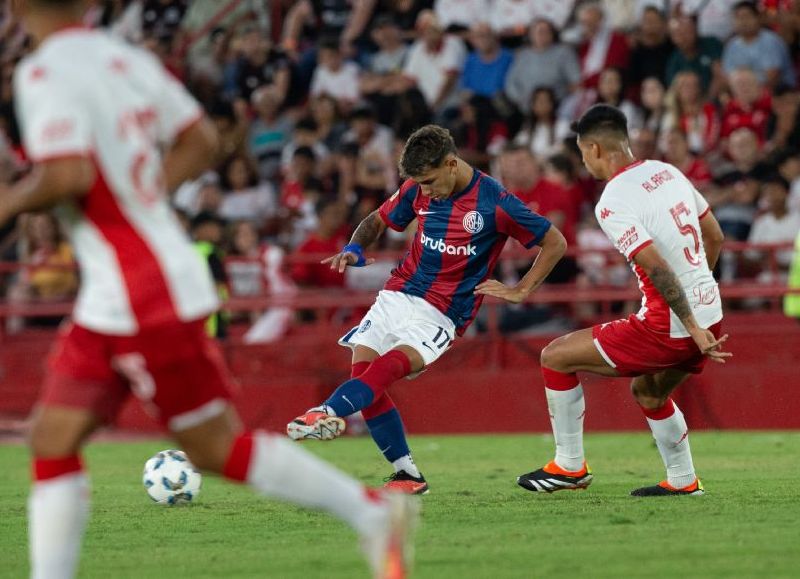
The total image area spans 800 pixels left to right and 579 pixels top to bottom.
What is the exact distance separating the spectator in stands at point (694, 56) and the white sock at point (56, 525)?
38.9 feet

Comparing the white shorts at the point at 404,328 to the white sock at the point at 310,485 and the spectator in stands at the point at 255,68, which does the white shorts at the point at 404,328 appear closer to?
the white sock at the point at 310,485

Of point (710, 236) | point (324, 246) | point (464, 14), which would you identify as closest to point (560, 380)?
point (710, 236)

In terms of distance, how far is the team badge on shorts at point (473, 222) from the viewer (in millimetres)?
8359

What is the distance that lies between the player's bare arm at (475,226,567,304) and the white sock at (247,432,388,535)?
10.7ft

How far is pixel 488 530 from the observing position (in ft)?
22.2

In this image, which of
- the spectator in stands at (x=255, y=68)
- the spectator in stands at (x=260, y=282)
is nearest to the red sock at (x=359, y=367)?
the spectator in stands at (x=260, y=282)

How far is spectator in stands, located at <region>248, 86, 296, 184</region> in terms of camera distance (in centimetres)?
1758

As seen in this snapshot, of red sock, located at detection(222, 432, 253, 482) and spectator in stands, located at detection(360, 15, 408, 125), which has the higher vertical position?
red sock, located at detection(222, 432, 253, 482)

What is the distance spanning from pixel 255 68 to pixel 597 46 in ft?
15.8

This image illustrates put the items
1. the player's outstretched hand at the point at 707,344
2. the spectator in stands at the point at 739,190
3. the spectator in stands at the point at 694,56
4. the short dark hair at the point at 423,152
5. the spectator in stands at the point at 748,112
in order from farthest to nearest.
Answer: the spectator in stands at the point at 694,56
the spectator in stands at the point at 748,112
the spectator in stands at the point at 739,190
the short dark hair at the point at 423,152
the player's outstretched hand at the point at 707,344

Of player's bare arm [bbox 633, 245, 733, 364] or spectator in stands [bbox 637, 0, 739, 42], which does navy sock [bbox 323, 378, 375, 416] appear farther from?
spectator in stands [bbox 637, 0, 739, 42]

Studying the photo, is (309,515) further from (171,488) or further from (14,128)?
(14,128)

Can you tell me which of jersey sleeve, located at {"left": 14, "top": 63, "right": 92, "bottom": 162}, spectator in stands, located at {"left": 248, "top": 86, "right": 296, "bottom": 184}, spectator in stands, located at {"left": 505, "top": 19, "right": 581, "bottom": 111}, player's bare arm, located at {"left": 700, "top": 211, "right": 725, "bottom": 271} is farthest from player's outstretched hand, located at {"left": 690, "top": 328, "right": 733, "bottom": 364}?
spectator in stands, located at {"left": 248, "top": 86, "right": 296, "bottom": 184}

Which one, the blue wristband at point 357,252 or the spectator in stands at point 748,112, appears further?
the spectator in stands at point 748,112
